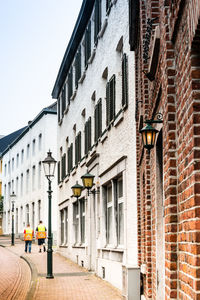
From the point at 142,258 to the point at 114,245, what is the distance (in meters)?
3.48

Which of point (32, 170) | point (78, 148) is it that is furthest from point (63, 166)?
point (32, 170)

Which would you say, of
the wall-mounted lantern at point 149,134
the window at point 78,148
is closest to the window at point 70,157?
the window at point 78,148

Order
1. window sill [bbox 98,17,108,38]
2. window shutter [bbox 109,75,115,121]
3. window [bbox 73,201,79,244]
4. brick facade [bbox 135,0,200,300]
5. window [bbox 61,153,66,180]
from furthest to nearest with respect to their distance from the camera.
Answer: window [bbox 61,153,66,180]
window [bbox 73,201,79,244]
window sill [bbox 98,17,108,38]
window shutter [bbox 109,75,115,121]
brick facade [bbox 135,0,200,300]

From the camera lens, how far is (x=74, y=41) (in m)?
24.2

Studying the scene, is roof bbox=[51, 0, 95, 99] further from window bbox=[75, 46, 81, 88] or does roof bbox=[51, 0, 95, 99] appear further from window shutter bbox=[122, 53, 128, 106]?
window shutter bbox=[122, 53, 128, 106]

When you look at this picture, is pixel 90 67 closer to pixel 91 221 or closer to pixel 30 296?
pixel 91 221

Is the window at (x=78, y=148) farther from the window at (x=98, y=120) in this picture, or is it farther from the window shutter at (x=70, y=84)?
the window at (x=98, y=120)

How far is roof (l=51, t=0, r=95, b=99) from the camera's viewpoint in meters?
20.7

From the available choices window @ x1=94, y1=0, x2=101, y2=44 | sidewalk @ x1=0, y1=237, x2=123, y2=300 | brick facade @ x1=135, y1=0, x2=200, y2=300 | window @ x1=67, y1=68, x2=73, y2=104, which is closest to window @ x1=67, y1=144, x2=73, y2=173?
window @ x1=67, y1=68, x2=73, y2=104

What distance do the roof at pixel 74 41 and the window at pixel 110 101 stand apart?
5.27 metres

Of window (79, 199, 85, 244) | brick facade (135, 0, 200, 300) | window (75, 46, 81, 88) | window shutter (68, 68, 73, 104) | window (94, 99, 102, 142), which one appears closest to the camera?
brick facade (135, 0, 200, 300)

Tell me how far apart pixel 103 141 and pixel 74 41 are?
859 cm

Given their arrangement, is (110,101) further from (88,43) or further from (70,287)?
→ (88,43)

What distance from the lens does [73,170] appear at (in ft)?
80.9
